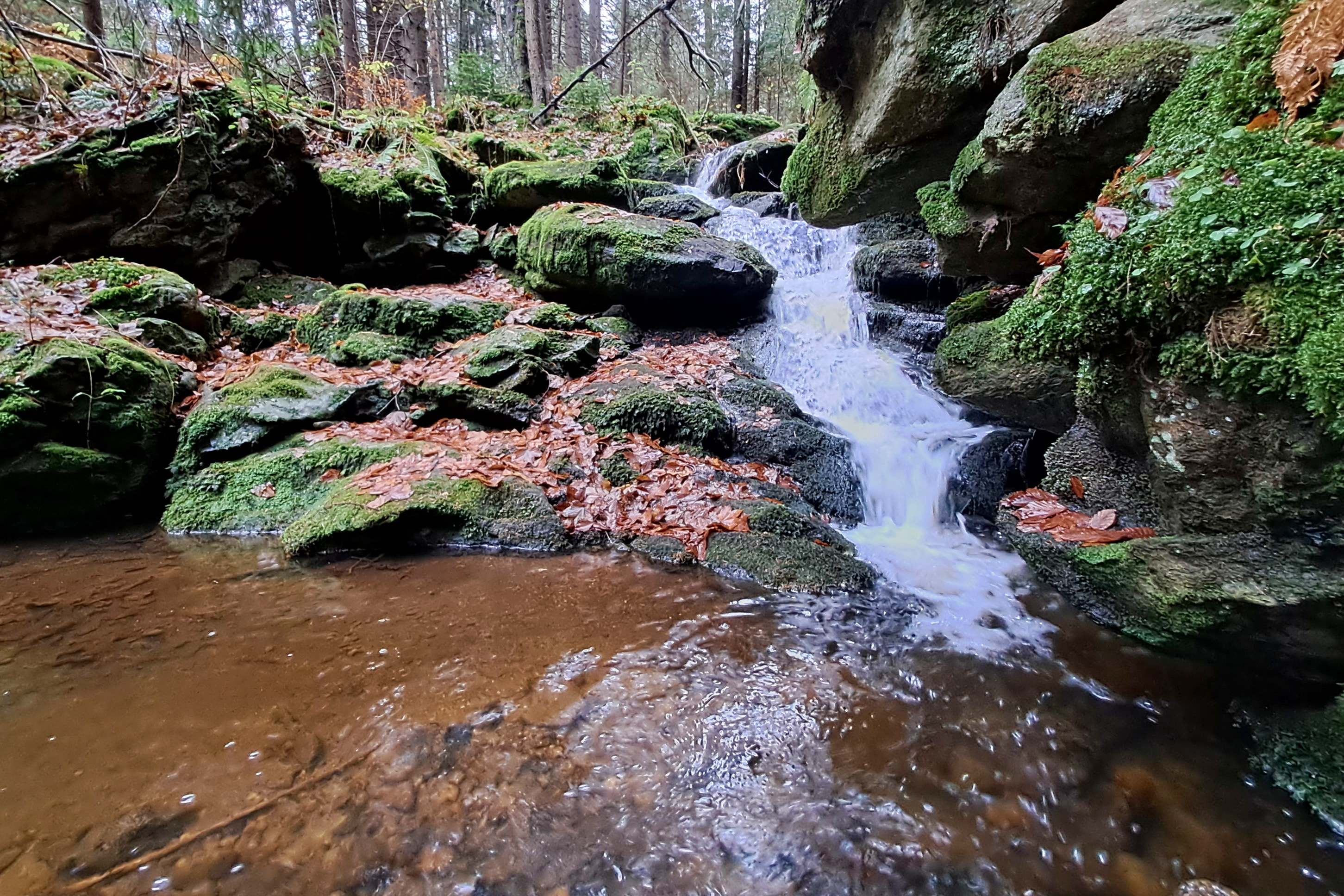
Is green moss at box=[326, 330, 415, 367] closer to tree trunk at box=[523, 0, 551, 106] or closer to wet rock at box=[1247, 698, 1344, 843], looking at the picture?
wet rock at box=[1247, 698, 1344, 843]

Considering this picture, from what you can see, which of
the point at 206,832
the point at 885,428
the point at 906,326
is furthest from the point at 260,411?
the point at 906,326

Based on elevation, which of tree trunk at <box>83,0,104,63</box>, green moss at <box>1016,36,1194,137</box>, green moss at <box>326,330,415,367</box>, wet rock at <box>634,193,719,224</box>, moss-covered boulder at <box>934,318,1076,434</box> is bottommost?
moss-covered boulder at <box>934,318,1076,434</box>

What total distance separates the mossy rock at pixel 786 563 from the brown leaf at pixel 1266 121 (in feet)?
9.71

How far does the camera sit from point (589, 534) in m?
4.57

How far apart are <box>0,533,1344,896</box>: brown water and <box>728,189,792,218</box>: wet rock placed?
30.5 feet

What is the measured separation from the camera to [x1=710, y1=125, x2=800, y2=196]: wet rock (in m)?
12.7

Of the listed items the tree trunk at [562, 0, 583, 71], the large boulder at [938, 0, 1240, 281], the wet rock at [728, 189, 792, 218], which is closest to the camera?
the large boulder at [938, 0, 1240, 281]

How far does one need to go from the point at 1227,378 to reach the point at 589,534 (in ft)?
12.3

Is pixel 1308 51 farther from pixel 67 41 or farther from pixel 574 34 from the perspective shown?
pixel 574 34

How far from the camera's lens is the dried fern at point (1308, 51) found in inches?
90.0

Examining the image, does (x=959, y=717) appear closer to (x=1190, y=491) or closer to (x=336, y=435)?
(x=1190, y=491)

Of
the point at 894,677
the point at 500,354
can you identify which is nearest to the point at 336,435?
the point at 500,354

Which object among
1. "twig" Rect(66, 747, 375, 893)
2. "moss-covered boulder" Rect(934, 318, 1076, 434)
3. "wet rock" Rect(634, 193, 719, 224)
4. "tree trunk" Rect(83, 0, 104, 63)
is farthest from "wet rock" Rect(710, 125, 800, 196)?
"twig" Rect(66, 747, 375, 893)

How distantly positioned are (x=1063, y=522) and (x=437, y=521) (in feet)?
13.7
